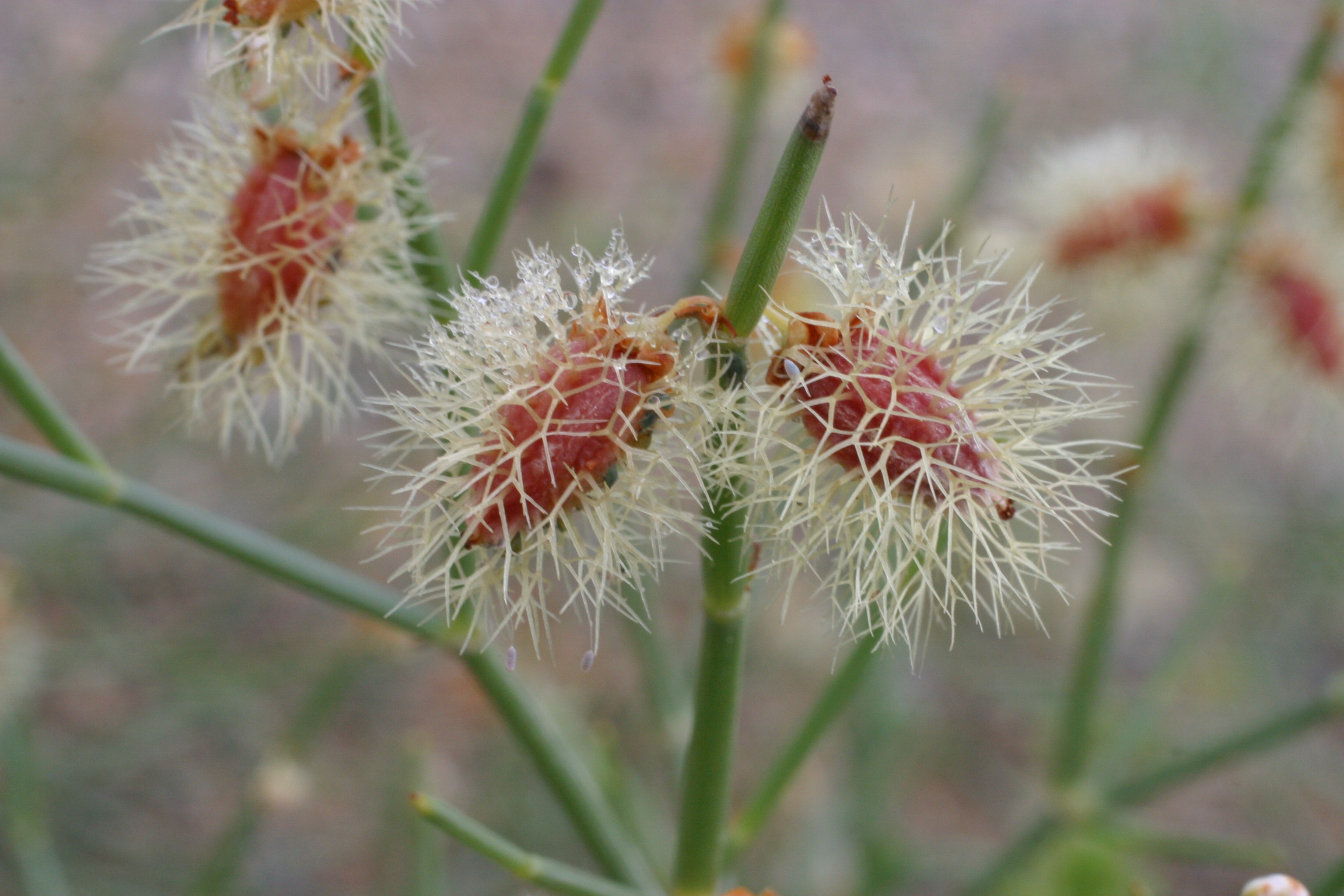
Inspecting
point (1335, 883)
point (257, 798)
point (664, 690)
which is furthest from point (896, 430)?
point (257, 798)

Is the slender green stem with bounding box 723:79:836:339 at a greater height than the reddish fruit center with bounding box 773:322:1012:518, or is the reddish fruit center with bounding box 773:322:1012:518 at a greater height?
the slender green stem with bounding box 723:79:836:339

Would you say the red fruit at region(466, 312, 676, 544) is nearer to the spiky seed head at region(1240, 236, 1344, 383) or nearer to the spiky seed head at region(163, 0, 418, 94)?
the spiky seed head at region(163, 0, 418, 94)

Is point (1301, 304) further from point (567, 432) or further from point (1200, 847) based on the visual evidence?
point (567, 432)

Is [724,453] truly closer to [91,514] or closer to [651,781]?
[91,514]

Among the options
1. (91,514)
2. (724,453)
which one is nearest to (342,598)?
(724,453)

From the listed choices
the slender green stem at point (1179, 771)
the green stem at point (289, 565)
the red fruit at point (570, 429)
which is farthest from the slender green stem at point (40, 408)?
the slender green stem at point (1179, 771)

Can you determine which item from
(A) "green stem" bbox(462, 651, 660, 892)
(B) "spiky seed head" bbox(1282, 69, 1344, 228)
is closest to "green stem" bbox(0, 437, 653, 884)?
(A) "green stem" bbox(462, 651, 660, 892)
